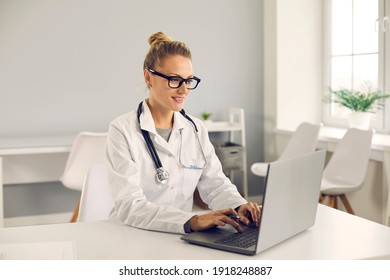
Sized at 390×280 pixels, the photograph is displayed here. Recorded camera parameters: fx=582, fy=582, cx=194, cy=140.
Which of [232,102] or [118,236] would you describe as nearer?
[118,236]

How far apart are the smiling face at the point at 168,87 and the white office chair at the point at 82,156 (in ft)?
4.92

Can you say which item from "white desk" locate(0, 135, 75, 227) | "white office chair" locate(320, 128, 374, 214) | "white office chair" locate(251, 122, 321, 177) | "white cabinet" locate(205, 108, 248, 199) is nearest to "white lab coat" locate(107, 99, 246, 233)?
"white office chair" locate(320, 128, 374, 214)

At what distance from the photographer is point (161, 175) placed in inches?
64.0

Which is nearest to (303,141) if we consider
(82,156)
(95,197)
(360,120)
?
(360,120)

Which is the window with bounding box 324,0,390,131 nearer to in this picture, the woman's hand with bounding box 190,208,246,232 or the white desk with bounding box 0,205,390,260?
the white desk with bounding box 0,205,390,260

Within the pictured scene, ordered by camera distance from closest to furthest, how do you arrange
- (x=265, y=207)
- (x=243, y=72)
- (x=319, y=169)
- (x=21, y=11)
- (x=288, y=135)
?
1. (x=265, y=207)
2. (x=319, y=169)
3. (x=21, y=11)
4. (x=288, y=135)
5. (x=243, y=72)

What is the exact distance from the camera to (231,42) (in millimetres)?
4191

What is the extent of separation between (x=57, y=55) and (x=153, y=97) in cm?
221

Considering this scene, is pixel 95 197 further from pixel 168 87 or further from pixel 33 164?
pixel 33 164

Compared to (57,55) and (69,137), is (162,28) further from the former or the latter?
(69,137)

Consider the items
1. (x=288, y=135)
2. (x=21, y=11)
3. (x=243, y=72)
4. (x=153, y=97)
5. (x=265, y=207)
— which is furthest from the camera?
(x=243, y=72)

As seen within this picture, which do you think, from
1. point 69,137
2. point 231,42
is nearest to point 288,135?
point 231,42

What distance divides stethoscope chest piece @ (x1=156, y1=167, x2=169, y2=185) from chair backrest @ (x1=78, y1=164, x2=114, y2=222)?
26 cm
